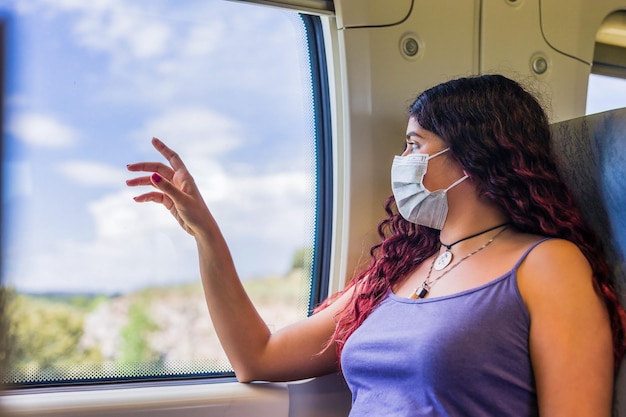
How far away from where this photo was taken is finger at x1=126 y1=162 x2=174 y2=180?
1929 mm

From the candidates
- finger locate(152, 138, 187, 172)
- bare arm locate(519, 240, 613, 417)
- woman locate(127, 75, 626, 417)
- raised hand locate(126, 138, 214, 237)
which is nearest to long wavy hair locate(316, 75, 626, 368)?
woman locate(127, 75, 626, 417)

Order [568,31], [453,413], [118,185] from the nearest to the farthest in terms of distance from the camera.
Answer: [453,413], [118,185], [568,31]

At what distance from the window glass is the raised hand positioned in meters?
1.57

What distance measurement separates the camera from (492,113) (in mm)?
1835

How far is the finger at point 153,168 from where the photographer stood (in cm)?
193

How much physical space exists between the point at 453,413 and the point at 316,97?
1.09 m

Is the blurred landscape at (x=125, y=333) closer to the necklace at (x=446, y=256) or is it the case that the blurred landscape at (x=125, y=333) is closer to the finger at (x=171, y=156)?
the finger at (x=171, y=156)

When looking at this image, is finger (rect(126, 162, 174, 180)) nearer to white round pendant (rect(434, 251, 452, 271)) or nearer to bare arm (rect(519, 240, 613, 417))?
white round pendant (rect(434, 251, 452, 271))

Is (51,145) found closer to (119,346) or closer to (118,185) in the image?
(118,185)

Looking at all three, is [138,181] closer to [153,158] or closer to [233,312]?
[153,158]

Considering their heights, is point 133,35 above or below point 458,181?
above

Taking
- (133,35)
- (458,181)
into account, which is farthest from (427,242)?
(133,35)

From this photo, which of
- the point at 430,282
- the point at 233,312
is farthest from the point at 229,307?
the point at 430,282

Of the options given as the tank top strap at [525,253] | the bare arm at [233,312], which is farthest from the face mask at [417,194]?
the bare arm at [233,312]
